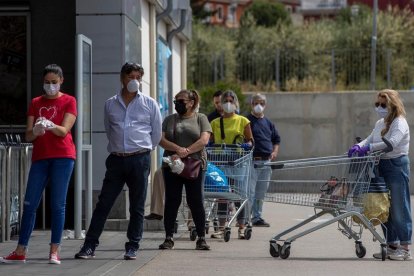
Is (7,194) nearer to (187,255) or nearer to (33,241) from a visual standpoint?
(33,241)

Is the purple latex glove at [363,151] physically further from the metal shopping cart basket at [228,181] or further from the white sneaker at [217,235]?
the white sneaker at [217,235]

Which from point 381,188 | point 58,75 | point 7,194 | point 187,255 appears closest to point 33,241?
point 7,194

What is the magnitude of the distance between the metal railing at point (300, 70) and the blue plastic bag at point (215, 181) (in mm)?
20332

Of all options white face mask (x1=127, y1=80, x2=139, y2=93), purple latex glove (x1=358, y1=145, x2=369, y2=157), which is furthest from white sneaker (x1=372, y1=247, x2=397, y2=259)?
white face mask (x1=127, y1=80, x2=139, y2=93)

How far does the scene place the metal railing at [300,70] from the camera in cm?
3634

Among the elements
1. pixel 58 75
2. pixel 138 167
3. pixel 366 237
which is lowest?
pixel 366 237

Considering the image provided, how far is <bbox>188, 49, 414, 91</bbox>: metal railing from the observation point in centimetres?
3634

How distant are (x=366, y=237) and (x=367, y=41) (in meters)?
31.6

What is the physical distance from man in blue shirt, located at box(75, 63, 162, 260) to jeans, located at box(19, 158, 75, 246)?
0.55 meters

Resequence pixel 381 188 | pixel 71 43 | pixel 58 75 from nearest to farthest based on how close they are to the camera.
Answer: pixel 58 75 < pixel 381 188 < pixel 71 43

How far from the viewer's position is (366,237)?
15484mm

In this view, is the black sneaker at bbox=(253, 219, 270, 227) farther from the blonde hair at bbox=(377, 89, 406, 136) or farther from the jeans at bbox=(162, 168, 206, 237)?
the blonde hair at bbox=(377, 89, 406, 136)

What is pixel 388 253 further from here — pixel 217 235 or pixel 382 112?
pixel 217 235

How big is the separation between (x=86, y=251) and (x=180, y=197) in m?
1.66
